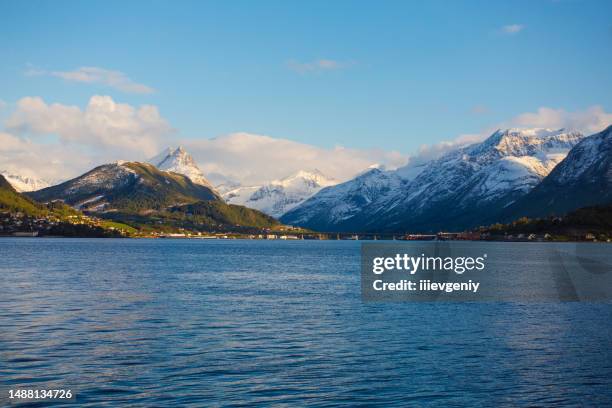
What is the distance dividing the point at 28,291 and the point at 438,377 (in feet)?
215

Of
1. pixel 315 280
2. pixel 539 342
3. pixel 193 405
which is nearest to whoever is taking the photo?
pixel 193 405

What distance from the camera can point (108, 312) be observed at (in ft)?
246

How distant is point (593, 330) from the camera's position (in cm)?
6881

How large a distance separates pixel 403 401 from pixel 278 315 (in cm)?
3524

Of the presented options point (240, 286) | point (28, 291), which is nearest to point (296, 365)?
point (28, 291)

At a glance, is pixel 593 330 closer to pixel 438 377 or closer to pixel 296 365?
pixel 438 377

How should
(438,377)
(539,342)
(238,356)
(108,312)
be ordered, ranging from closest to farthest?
(438,377)
(238,356)
(539,342)
(108,312)

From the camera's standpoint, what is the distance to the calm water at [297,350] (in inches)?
1677

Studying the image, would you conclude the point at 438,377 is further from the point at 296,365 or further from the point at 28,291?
the point at 28,291

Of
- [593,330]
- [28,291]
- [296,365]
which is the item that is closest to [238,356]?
[296,365]

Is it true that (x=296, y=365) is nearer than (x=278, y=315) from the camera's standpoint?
Yes

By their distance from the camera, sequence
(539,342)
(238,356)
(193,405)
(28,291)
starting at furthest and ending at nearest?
(28,291)
(539,342)
(238,356)
(193,405)

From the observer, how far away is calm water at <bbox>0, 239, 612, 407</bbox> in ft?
140

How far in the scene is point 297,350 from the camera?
55156 millimetres
